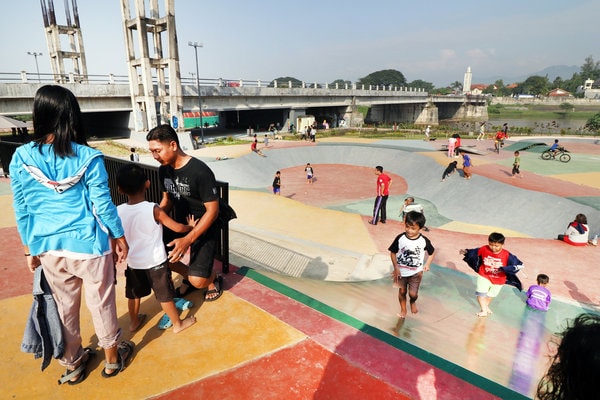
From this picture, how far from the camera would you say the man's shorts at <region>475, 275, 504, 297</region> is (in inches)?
205

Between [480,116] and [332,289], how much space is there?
101740mm

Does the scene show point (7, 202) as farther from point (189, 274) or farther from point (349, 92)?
point (349, 92)

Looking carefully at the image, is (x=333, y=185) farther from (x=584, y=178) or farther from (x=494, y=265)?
(x=494, y=265)

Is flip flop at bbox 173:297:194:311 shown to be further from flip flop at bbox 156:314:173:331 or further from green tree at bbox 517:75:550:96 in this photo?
green tree at bbox 517:75:550:96

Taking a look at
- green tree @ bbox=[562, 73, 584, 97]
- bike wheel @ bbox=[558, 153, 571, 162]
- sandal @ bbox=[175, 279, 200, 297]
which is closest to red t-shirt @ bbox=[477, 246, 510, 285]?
sandal @ bbox=[175, 279, 200, 297]

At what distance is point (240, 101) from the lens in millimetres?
37875

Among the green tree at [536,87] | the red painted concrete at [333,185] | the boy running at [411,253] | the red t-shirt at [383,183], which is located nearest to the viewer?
the boy running at [411,253]

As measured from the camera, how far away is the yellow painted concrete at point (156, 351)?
262cm

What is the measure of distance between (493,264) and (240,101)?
36452mm

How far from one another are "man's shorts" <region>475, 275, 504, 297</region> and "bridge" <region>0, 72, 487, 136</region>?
31.3m

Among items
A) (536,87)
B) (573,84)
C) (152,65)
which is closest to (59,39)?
(152,65)

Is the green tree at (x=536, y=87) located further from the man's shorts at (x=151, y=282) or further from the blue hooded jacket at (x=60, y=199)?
the blue hooded jacket at (x=60, y=199)

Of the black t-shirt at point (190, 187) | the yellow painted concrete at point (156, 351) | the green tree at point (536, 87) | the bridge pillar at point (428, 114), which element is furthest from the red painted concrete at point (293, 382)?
the green tree at point (536, 87)

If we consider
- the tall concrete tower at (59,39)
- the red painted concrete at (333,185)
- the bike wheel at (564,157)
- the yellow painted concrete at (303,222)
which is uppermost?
the tall concrete tower at (59,39)
